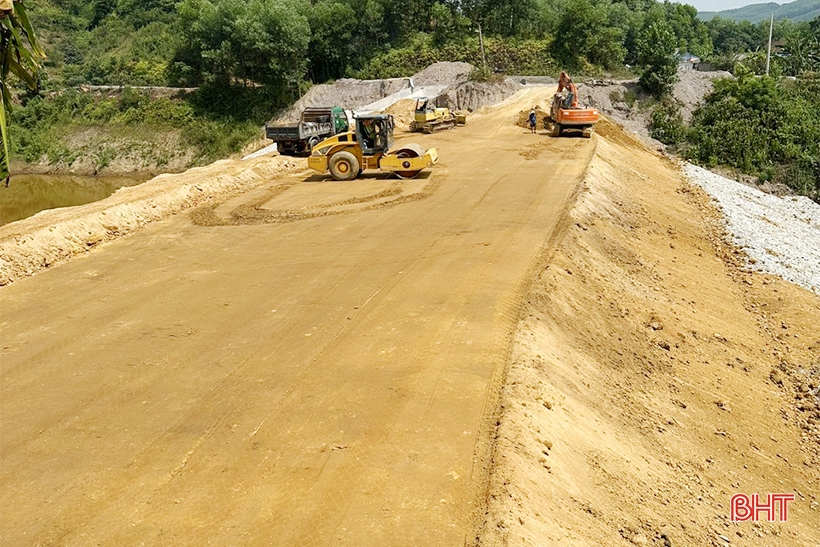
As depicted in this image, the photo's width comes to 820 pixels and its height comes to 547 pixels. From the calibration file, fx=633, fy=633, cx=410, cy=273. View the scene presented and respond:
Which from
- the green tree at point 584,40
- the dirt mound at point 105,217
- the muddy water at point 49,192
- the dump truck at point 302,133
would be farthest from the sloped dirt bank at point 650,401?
the green tree at point 584,40

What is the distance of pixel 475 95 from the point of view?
43219mm

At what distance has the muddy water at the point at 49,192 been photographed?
3553 cm

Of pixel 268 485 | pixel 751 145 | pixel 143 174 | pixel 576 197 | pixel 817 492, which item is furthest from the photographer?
pixel 143 174

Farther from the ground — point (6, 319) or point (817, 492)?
point (6, 319)

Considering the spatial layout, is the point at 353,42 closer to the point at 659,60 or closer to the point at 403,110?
the point at 403,110

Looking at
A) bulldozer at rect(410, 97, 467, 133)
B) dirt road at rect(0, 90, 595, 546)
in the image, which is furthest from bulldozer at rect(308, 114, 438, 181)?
bulldozer at rect(410, 97, 467, 133)

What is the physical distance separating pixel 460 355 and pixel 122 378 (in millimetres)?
5047

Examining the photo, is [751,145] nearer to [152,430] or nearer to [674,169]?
[674,169]

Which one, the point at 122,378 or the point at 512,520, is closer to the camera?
the point at 512,520

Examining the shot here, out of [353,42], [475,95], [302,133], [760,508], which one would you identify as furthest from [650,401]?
[353,42]

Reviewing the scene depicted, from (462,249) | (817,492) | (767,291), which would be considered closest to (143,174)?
(462,249)

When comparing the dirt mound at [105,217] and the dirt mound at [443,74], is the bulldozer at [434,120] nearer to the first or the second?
the dirt mound at [105,217]

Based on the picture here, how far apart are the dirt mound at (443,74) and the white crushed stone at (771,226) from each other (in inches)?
853

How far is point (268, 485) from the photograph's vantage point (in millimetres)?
6723
